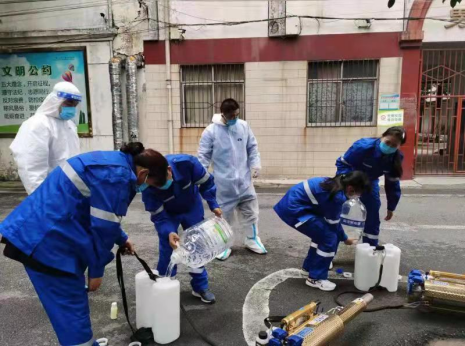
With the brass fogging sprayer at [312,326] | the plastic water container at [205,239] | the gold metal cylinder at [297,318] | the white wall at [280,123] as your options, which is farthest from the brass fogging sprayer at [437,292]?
the white wall at [280,123]

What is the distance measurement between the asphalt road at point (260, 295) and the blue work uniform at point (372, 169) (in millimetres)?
510

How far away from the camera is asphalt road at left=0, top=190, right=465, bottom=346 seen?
9.84ft

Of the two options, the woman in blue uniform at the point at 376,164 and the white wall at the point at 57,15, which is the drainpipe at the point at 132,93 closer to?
the white wall at the point at 57,15

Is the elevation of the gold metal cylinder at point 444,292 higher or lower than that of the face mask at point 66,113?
lower

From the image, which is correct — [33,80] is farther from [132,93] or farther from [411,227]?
[411,227]

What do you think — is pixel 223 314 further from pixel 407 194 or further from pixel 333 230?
pixel 407 194

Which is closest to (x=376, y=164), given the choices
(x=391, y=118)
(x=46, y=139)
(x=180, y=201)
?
(x=180, y=201)

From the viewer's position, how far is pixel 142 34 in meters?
9.61

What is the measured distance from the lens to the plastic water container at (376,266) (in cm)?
359

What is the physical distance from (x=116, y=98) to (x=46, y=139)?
6.39 meters

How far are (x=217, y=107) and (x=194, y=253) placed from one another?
6978 millimetres

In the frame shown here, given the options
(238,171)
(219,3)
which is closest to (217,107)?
(219,3)

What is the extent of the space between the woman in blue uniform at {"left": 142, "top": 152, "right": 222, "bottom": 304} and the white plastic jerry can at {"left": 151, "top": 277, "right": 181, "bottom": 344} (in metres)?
0.37

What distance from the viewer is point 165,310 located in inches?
111
